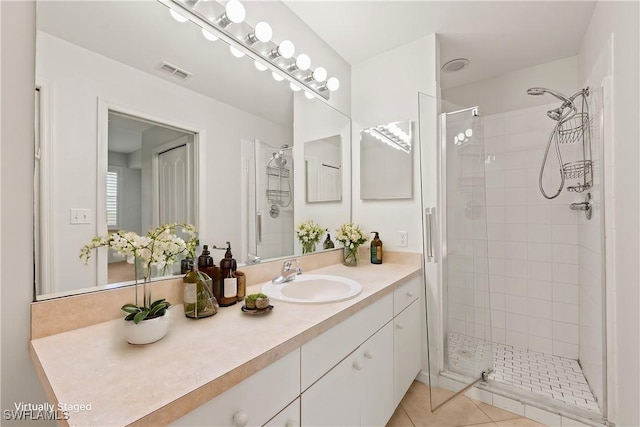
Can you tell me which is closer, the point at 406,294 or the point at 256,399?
the point at 256,399

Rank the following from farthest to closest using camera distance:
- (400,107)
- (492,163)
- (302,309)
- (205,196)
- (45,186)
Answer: (492,163) < (400,107) < (205,196) < (302,309) < (45,186)

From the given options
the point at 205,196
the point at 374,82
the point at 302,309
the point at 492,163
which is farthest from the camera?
the point at 492,163

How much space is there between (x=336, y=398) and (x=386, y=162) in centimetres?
156

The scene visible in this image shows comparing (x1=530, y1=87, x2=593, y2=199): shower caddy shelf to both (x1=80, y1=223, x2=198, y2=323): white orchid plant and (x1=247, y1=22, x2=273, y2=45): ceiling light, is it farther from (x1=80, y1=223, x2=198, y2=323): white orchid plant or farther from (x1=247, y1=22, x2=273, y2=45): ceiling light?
(x1=80, y1=223, x2=198, y2=323): white orchid plant

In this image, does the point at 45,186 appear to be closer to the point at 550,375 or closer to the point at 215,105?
the point at 215,105

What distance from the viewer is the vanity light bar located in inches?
46.2

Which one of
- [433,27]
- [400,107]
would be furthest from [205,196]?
[433,27]

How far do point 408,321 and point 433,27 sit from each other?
1.90m

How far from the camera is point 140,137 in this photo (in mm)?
1027

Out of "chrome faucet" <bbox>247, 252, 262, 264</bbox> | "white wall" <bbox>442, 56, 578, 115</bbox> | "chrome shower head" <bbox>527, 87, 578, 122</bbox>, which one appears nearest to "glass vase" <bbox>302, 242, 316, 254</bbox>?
"chrome faucet" <bbox>247, 252, 262, 264</bbox>

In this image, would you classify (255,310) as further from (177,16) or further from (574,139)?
(574,139)

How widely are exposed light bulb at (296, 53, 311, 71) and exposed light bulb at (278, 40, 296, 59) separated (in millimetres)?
79

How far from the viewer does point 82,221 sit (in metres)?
0.89

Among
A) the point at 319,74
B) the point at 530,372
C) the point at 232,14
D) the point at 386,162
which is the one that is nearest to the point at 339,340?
the point at 386,162
